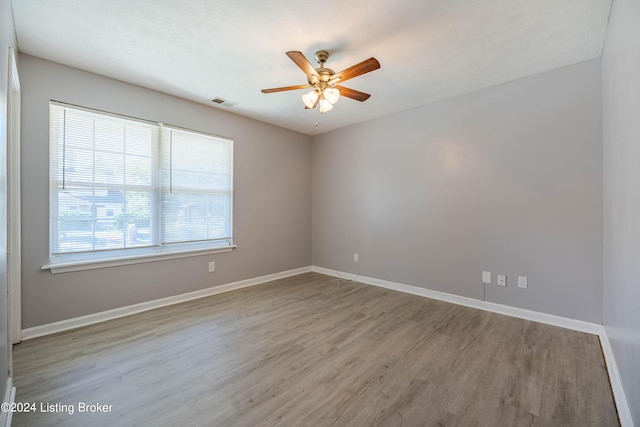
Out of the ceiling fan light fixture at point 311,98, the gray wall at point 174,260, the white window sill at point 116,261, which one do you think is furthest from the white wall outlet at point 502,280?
the white window sill at point 116,261

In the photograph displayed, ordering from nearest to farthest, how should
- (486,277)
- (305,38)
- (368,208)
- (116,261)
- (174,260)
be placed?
(305,38), (116,261), (486,277), (174,260), (368,208)

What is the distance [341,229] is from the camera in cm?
470

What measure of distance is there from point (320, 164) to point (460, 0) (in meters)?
3.36

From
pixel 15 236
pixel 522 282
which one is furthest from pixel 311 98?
pixel 522 282

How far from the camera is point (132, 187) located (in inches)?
119

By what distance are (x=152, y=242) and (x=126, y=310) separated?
30.9 inches

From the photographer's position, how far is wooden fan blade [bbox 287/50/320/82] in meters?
1.97

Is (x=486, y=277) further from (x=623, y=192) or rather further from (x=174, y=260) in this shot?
(x=174, y=260)

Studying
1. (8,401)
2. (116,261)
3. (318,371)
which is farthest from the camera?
(116,261)

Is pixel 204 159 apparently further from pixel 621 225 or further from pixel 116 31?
pixel 621 225

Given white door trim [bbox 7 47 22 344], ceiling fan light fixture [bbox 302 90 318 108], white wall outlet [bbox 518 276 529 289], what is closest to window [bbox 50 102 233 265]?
white door trim [bbox 7 47 22 344]

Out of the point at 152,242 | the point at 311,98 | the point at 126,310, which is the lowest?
the point at 126,310

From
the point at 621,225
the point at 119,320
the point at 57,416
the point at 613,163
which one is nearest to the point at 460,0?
the point at 613,163

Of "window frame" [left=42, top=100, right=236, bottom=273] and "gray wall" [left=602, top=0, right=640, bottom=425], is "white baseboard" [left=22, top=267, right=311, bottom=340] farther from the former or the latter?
"gray wall" [left=602, top=0, right=640, bottom=425]
